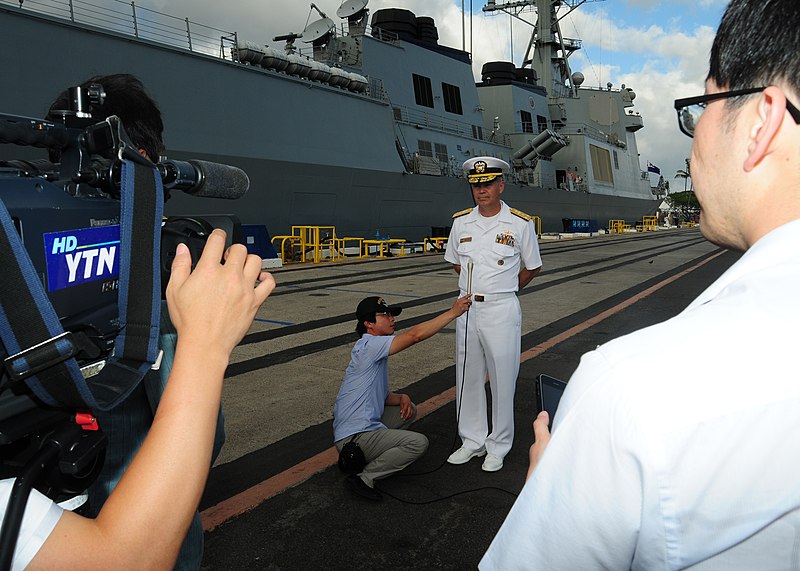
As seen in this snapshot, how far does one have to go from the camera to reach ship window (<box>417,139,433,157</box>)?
22858mm

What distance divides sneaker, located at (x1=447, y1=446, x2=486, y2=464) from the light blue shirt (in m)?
0.58

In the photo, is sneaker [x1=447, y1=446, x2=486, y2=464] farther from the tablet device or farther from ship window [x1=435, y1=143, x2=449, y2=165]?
ship window [x1=435, y1=143, x2=449, y2=165]

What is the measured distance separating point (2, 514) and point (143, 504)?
183 mm

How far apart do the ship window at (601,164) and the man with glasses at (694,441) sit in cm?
3676

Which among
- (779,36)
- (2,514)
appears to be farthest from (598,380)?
(2,514)

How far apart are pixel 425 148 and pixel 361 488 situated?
2104cm

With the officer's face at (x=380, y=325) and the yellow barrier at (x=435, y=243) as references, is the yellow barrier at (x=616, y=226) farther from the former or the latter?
the officer's face at (x=380, y=325)

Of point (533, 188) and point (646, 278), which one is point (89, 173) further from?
point (533, 188)

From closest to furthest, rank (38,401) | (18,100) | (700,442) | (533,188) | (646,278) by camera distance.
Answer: (700,442), (38,401), (18,100), (646,278), (533,188)

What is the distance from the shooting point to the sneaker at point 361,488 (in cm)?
318

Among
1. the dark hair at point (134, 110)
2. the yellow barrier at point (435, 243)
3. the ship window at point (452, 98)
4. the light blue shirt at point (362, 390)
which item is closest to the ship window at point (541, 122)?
the ship window at point (452, 98)

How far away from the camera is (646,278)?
46.0 feet

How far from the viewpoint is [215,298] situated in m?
0.94

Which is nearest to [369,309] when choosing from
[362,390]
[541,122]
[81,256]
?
[362,390]
